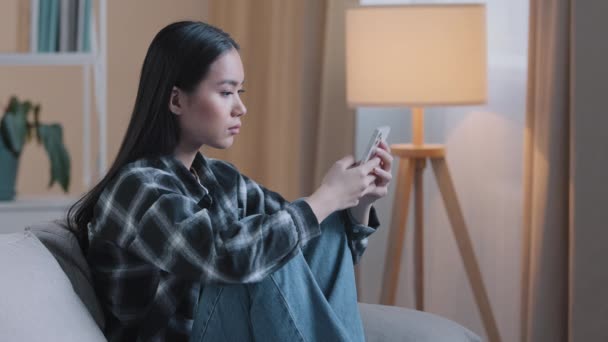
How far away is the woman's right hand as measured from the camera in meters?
1.63

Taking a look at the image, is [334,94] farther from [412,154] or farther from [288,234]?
[288,234]

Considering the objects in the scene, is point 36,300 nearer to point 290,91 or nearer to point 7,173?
point 7,173

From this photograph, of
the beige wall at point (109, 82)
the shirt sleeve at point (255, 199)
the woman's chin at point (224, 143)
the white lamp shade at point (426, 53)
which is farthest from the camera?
the beige wall at point (109, 82)

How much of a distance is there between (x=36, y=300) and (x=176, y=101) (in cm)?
49

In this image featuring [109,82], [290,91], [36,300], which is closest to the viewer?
[36,300]

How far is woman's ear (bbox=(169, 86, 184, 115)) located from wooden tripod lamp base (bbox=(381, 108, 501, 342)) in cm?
118

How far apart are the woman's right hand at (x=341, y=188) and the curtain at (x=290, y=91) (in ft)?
5.02

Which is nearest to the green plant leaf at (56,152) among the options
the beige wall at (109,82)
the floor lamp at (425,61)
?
the beige wall at (109,82)

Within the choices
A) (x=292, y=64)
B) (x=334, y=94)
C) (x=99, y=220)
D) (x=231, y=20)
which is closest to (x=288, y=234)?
(x=99, y=220)

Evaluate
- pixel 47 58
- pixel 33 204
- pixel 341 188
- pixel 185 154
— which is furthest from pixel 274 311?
pixel 47 58

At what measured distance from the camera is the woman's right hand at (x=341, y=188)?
5.36 ft

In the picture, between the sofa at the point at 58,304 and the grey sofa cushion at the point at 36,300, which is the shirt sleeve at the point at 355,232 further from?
the grey sofa cushion at the point at 36,300

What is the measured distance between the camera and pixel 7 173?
128 inches

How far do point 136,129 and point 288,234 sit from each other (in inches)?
13.7
